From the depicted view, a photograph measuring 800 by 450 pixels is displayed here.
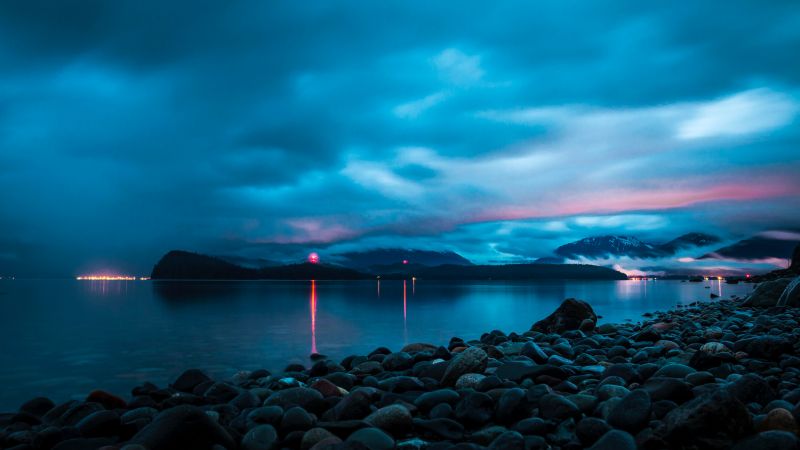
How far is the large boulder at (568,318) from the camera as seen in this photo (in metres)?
18.1

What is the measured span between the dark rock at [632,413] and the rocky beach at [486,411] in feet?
0.03

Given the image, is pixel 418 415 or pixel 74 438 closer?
pixel 74 438

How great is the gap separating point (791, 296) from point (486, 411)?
68.6ft

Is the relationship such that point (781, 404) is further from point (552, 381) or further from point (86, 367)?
point (86, 367)

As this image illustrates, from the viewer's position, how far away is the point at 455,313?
3747 cm

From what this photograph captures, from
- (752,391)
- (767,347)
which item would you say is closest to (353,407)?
(752,391)

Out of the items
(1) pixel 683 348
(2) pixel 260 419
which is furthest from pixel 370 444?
(1) pixel 683 348

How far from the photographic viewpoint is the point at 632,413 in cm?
537

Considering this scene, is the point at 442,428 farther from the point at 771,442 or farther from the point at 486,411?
the point at 771,442

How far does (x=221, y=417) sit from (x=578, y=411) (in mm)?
4800

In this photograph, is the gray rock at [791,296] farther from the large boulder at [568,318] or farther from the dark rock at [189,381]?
the dark rock at [189,381]

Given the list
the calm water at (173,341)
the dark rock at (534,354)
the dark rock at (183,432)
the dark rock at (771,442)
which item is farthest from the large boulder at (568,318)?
the dark rock at (183,432)

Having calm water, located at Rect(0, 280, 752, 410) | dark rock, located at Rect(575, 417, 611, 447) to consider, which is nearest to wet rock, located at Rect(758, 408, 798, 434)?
dark rock, located at Rect(575, 417, 611, 447)

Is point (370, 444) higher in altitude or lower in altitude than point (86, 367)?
higher
